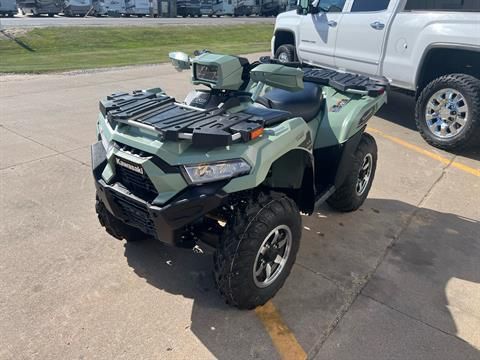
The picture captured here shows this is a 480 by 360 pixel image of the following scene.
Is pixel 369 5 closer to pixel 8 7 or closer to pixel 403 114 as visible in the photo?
pixel 403 114

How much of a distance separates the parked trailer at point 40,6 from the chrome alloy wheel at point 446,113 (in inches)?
1300

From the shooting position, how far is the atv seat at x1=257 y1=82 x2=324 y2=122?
119 inches

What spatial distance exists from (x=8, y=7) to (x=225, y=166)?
109 feet

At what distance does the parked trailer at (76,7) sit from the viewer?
3203cm

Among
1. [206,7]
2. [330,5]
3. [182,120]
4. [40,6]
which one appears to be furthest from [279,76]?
[206,7]

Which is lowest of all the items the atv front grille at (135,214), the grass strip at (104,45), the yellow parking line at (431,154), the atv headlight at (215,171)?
the yellow parking line at (431,154)

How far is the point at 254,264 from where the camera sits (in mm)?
2434

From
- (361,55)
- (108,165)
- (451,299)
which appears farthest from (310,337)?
(361,55)

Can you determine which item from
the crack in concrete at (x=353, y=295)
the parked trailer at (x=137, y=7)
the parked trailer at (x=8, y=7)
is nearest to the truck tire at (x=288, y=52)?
the crack in concrete at (x=353, y=295)

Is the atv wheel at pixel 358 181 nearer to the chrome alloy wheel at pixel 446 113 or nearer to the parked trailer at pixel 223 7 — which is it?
the chrome alloy wheel at pixel 446 113

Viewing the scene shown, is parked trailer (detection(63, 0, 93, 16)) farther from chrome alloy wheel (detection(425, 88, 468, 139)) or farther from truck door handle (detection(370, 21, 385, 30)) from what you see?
chrome alloy wheel (detection(425, 88, 468, 139))

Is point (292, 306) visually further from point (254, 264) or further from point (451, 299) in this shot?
point (451, 299)

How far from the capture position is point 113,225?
2.95m

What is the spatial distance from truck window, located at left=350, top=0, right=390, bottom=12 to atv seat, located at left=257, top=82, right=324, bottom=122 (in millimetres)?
3865
